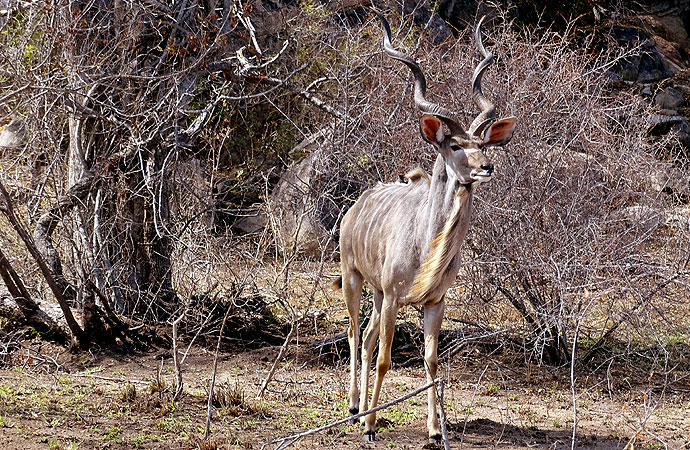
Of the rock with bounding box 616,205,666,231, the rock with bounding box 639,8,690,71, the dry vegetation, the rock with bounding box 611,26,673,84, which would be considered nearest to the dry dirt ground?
the dry vegetation

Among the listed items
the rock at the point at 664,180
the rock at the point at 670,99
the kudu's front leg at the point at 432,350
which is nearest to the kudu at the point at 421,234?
the kudu's front leg at the point at 432,350

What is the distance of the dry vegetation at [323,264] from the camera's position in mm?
5328

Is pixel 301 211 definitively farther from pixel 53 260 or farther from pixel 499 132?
pixel 499 132

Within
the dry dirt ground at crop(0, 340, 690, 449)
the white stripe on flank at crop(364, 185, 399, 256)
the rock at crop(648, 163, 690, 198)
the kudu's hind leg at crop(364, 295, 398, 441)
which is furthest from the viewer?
the rock at crop(648, 163, 690, 198)

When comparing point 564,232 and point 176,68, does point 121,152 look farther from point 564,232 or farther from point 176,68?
point 564,232

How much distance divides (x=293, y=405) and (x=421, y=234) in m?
1.56

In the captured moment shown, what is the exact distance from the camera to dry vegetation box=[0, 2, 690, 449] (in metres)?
5.33

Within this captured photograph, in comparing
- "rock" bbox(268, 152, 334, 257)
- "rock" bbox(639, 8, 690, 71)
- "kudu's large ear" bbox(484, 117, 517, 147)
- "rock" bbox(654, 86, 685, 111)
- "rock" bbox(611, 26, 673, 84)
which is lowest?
"rock" bbox(268, 152, 334, 257)

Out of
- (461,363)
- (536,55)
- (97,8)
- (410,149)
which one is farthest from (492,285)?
(97,8)

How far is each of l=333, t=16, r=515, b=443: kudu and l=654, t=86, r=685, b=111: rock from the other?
9.66 meters

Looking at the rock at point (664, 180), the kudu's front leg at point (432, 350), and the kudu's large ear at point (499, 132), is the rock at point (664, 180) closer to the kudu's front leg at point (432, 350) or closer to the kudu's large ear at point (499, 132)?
the kudu's large ear at point (499, 132)

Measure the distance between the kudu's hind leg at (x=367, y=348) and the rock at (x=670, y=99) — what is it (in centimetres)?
1025

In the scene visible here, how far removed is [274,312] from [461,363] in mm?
1913

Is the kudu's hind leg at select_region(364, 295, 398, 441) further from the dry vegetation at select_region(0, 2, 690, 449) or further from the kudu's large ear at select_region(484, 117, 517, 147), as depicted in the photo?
the kudu's large ear at select_region(484, 117, 517, 147)
